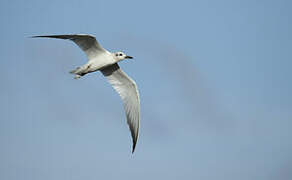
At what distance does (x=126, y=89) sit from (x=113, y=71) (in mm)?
878

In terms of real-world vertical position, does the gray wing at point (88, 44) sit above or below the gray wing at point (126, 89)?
above

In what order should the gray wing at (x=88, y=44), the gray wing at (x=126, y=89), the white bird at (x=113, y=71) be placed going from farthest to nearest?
the gray wing at (x=126, y=89) < the white bird at (x=113, y=71) < the gray wing at (x=88, y=44)

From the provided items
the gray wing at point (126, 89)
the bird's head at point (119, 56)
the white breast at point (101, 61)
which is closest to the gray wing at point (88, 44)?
the white breast at point (101, 61)

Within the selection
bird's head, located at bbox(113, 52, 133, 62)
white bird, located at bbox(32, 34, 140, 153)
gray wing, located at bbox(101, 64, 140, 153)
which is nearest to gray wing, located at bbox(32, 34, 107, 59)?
white bird, located at bbox(32, 34, 140, 153)

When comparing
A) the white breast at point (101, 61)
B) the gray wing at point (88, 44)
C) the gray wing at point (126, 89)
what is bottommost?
the gray wing at point (126, 89)

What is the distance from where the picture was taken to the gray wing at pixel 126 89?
16.9m

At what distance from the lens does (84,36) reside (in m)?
14.7

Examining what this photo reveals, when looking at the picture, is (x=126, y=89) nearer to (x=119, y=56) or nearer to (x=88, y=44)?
(x=119, y=56)

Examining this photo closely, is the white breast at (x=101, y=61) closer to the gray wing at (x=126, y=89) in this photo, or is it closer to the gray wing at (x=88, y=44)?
the gray wing at (x=88, y=44)

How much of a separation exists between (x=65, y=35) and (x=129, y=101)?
166 inches

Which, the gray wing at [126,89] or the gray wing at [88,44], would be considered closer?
the gray wing at [88,44]

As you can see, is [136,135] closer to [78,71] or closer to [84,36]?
[78,71]

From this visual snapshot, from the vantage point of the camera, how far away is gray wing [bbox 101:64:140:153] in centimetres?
1686

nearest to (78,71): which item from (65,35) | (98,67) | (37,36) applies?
(98,67)
